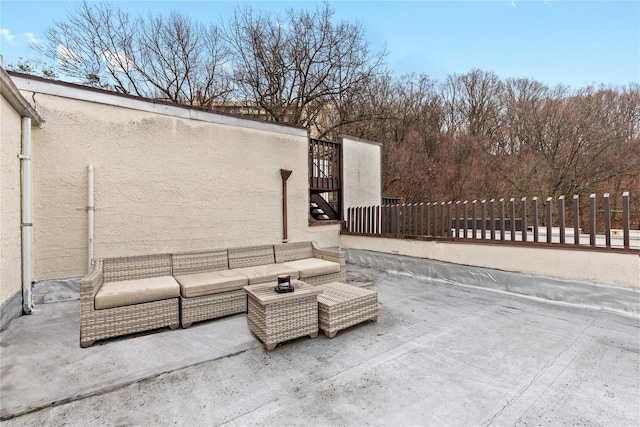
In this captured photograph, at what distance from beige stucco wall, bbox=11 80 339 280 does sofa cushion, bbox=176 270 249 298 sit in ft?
5.67

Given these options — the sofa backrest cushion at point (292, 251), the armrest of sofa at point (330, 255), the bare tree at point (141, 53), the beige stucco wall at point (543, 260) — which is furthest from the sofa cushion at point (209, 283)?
the bare tree at point (141, 53)

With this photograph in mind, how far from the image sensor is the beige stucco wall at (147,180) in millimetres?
4117

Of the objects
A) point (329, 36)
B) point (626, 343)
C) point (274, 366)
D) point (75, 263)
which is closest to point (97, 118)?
point (75, 263)

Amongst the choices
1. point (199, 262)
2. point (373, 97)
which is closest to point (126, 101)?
point (199, 262)

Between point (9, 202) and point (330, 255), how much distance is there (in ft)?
13.9

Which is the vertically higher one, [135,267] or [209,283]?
[135,267]

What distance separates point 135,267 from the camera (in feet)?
11.8

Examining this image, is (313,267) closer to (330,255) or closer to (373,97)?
(330,255)

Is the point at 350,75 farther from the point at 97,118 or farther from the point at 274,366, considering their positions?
the point at 274,366

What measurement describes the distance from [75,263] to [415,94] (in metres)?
15.6

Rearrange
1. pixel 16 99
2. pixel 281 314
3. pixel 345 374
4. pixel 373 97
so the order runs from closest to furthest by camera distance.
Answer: pixel 345 374
pixel 281 314
pixel 16 99
pixel 373 97

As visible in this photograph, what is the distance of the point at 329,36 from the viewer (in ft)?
35.3

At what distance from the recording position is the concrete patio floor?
176cm

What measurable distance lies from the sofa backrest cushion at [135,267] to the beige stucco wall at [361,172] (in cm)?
501
